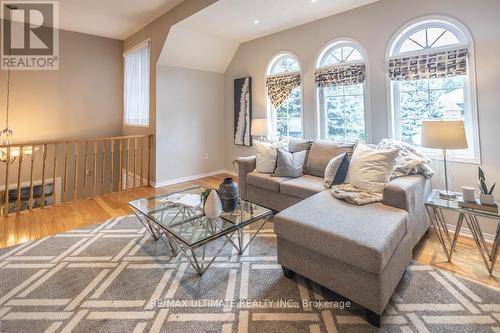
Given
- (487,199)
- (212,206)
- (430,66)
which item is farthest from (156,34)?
(487,199)

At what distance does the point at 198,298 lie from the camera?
1741 millimetres

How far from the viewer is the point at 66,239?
2.61 m

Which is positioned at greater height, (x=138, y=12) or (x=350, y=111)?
(x=138, y=12)

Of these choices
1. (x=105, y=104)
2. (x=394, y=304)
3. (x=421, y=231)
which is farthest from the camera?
(x=105, y=104)

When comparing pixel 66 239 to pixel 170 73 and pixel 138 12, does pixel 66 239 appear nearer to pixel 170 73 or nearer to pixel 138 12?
pixel 170 73

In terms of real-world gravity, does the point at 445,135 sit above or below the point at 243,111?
below

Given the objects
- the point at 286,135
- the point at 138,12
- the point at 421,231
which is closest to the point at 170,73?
the point at 138,12

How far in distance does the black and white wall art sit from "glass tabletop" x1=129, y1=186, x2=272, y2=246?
259 centimetres

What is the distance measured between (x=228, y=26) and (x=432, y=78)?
9.97 ft

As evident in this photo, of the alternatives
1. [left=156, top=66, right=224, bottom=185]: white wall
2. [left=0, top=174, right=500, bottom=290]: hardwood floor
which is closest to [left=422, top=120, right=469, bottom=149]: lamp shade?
[left=0, top=174, right=500, bottom=290]: hardwood floor

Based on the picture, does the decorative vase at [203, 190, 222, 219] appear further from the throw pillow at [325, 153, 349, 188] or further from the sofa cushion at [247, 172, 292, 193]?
the throw pillow at [325, 153, 349, 188]

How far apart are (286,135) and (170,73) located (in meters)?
2.45

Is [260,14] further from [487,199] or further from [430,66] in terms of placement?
[487,199]

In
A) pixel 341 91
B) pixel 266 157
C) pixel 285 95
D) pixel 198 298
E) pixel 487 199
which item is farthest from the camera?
pixel 285 95
